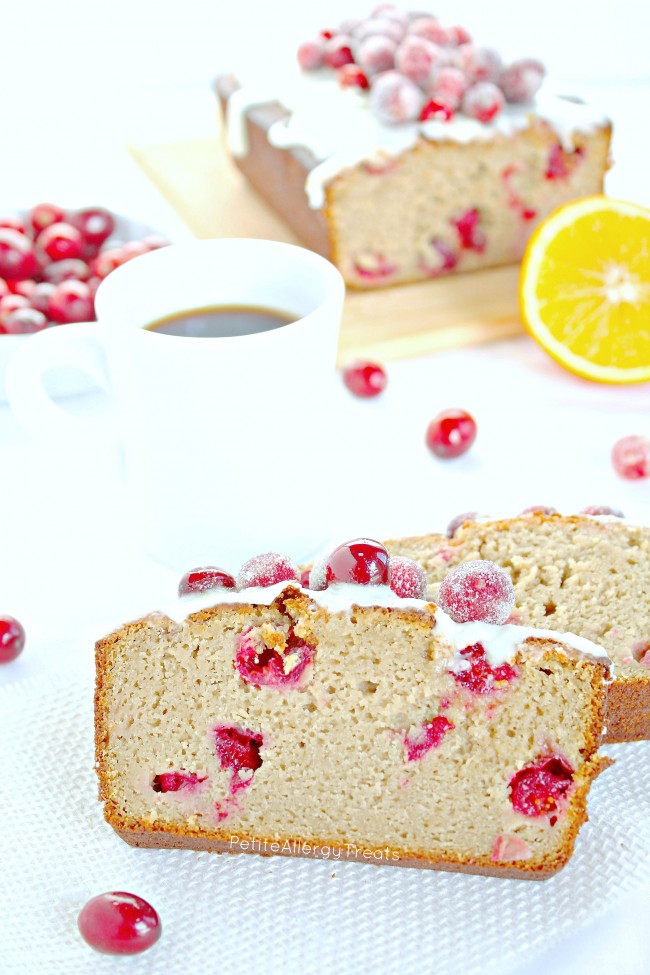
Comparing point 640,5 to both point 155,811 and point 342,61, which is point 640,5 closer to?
point 342,61

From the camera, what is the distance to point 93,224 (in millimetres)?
2764

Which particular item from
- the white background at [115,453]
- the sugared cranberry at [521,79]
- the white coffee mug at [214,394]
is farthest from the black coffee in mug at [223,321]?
the sugared cranberry at [521,79]

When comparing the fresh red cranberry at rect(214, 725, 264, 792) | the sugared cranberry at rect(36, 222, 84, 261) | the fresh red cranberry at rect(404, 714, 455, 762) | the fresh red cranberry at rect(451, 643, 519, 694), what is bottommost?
the fresh red cranberry at rect(214, 725, 264, 792)

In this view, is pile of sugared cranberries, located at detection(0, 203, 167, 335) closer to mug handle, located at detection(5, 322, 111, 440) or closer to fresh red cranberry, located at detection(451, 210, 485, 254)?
mug handle, located at detection(5, 322, 111, 440)

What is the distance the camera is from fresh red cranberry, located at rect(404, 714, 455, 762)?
56.6 inches

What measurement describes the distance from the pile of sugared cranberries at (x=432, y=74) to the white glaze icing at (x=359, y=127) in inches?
1.0

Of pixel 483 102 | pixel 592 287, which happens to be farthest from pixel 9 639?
pixel 483 102

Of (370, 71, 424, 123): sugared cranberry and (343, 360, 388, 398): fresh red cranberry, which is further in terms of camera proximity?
(370, 71, 424, 123): sugared cranberry

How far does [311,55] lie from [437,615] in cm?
215

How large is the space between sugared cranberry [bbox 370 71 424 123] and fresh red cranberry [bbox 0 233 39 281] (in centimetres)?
91

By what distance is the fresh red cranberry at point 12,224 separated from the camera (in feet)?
8.90

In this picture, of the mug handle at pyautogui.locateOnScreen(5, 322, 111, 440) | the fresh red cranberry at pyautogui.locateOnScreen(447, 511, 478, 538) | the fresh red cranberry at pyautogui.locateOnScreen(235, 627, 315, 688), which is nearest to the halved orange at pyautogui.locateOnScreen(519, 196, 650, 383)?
the fresh red cranberry at pyautogui.locateOnScreen(447, 511, 478, 538)

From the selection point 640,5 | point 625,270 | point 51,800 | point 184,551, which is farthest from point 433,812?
point 640,5

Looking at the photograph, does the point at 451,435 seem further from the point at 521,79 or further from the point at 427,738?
the point at 521,79
